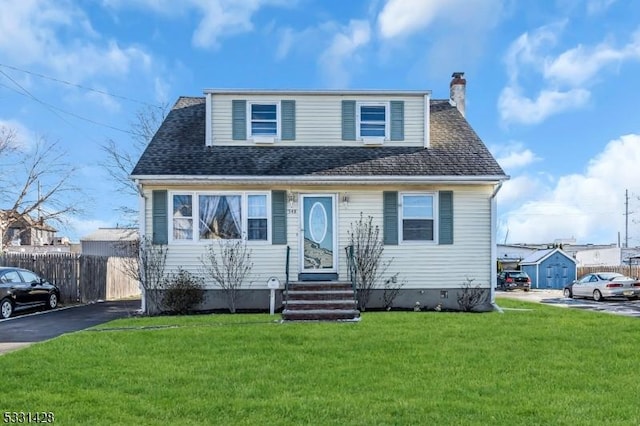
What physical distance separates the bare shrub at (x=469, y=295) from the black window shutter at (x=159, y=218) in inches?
318

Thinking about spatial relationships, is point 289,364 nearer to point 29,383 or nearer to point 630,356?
point 29,383

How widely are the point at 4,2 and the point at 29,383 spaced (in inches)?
465

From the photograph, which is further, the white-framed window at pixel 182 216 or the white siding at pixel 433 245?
the white siding at pixel 433 245

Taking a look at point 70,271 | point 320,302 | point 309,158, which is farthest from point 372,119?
point 70,271

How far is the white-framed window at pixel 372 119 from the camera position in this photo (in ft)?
46.9

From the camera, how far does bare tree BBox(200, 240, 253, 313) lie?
41.2 feet

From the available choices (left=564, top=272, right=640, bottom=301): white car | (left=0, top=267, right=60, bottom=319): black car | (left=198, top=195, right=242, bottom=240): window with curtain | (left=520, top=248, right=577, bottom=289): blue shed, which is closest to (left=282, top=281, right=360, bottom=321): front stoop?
(left=198, top=195, right=242, bottom=240): window with curtain

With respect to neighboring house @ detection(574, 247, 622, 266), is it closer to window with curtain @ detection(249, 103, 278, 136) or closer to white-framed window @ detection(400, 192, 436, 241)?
white-framed window @ detection(400, 192, 436, 241)

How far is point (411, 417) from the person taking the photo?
4559mm

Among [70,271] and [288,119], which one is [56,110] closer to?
[70,271]

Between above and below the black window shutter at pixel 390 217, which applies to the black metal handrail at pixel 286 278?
below

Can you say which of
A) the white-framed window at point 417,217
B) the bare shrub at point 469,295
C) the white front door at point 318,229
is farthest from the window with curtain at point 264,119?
the bare shrub at point 469,295

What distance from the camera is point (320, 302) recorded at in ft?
35.9

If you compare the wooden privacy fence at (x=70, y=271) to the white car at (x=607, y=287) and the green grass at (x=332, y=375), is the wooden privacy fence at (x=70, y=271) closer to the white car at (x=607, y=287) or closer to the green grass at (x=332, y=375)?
the green grass at (x=332, y=375)
